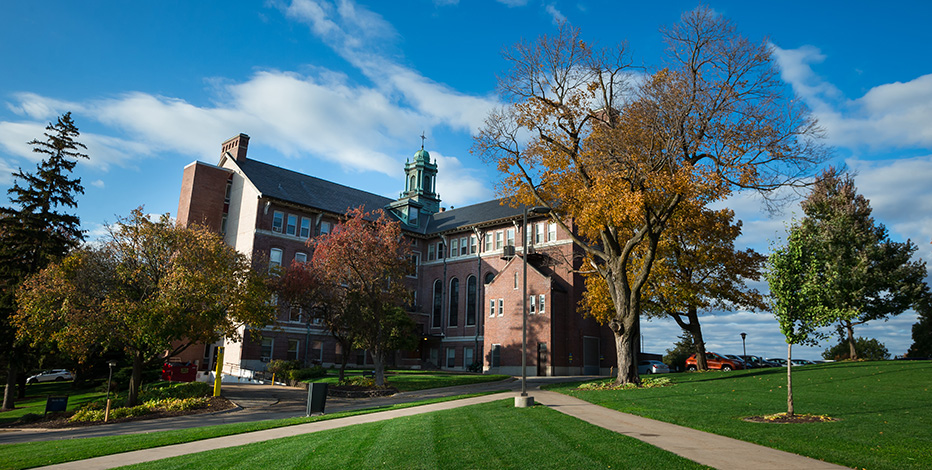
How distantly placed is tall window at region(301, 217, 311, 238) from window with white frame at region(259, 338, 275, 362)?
357 inches

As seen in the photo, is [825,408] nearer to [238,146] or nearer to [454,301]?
[454,301]

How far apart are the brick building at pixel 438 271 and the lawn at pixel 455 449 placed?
25.4 metres

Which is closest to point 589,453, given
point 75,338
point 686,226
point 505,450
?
point 505,450

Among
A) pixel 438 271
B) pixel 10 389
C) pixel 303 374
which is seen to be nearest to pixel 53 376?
pixel 10 389

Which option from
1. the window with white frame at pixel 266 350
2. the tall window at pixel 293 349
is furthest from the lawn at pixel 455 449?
the tall window at pixel 293 349

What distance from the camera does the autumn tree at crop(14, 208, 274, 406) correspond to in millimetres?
22266

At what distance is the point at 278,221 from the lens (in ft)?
151

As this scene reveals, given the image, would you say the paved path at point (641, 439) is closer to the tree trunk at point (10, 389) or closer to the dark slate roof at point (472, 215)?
the tree trunk at point (10, 389)

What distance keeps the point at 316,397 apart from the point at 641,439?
11.0 metres

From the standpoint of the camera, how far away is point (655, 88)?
22.5m

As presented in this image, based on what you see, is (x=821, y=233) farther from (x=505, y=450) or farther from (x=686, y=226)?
(x=505, y=450)

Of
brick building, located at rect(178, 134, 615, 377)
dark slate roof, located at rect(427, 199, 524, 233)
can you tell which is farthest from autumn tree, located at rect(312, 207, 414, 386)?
dark slate roof, located at rect(427, 199, 524, 233)

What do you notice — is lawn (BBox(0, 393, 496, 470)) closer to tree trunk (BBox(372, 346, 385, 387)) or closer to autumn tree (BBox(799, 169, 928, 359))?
tree trunk (BBox(372, 346, 385, 387))

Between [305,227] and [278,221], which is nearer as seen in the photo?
[278,221]
